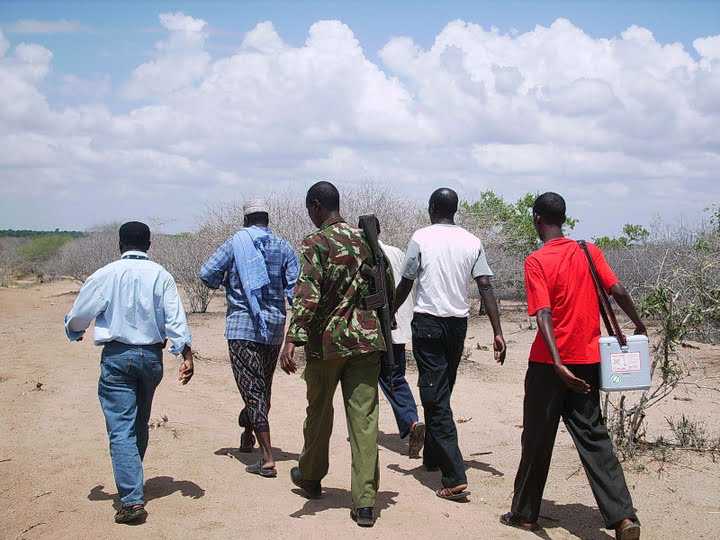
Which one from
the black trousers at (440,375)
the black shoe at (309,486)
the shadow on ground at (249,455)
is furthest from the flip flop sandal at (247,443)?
the black trousers at (440,375)

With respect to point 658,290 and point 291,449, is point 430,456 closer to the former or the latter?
point 291,449

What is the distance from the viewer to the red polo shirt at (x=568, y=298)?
4.32 metres

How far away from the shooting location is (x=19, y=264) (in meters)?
48.5

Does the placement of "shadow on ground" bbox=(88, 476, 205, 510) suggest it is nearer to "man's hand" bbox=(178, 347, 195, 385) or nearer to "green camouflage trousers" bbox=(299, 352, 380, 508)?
"man's hand" bbox=(178, 347, 195, 385)

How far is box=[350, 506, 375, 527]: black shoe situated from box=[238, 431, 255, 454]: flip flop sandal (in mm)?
1850

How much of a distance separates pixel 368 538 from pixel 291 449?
2281 millimetres

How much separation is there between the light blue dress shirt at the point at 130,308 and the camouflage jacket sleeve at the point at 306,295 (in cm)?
70

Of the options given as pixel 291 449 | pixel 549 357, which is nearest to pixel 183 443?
pixel 291 449

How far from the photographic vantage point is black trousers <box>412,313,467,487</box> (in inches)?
201

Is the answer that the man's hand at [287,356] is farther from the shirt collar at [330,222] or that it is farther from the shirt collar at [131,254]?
the shirt collar at [131,254]

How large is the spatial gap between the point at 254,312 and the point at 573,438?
2391mm

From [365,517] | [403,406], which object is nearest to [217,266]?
[403,406]

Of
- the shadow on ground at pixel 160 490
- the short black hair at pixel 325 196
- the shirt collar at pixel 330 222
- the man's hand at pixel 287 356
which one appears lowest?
the shadow on ground at pixel 160 490

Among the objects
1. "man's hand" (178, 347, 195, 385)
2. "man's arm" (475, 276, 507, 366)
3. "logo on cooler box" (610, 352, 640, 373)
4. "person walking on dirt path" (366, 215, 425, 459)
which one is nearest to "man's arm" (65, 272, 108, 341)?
"man's hand" (178, 347, 195, 385)
